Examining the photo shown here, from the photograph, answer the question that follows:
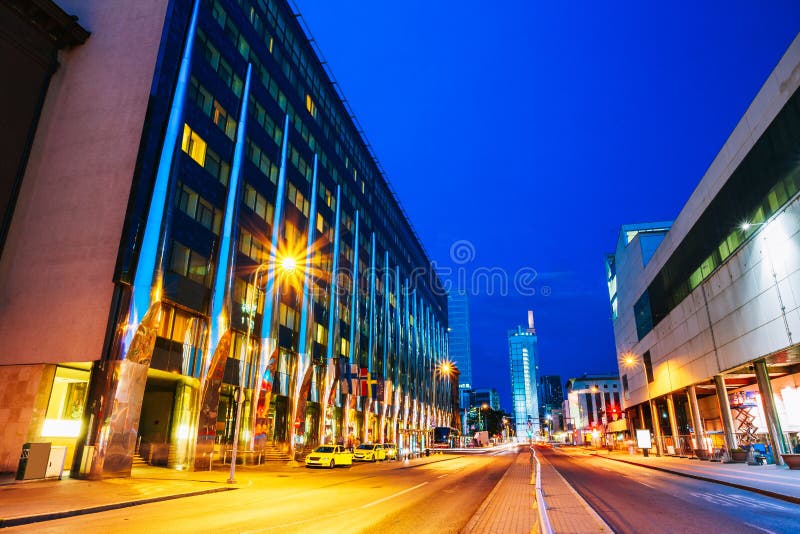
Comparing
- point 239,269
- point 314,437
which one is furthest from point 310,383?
point 239,269

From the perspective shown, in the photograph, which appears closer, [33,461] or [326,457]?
[33,461]

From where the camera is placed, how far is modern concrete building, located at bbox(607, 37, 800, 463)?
27.6 m

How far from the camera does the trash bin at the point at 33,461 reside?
64.2 feet

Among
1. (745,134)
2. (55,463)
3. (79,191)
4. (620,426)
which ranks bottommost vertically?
(55,463)

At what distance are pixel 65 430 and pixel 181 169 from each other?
1553 centimetres

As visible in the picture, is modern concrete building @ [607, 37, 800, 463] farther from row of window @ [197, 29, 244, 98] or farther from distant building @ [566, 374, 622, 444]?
distant building @ [566, 374, 622, 444]

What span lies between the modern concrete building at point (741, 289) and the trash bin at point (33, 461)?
39.4m

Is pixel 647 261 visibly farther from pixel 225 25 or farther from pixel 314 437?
pixel 225 25

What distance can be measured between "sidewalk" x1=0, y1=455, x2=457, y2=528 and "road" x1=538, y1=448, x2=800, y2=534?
13933 mm

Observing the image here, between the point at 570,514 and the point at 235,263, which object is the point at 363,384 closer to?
the point at 235,263

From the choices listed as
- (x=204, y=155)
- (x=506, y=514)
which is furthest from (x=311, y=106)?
(x=506, y=514)

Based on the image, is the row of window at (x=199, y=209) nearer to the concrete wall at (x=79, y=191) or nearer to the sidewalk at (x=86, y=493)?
the concrete wall at (x=79, y=191)

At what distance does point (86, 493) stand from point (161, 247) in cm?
1328

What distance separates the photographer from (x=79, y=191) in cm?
2622
